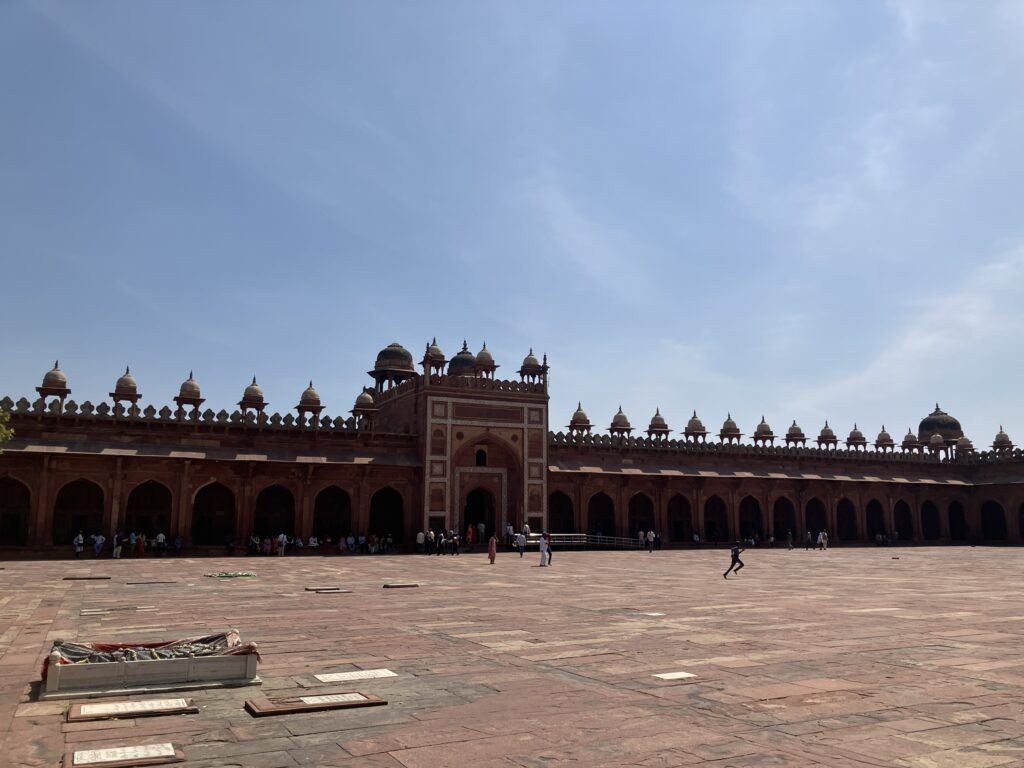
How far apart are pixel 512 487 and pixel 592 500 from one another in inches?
205

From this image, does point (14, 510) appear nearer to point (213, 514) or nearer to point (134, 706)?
point (213, 514)

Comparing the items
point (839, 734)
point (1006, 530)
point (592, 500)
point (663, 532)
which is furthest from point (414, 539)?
point (1006, 530)

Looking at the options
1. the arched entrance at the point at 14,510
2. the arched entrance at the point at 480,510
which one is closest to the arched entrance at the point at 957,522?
the arched entrance at the point at 480,510

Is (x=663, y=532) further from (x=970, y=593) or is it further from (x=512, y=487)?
(x=970, y=593)

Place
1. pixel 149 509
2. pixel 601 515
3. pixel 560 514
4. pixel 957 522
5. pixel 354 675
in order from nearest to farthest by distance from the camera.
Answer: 1. pixel 354 675
2. pixel 149 509
3. pixel 560 514
4. pixel 601 515
5. pixel 957 522

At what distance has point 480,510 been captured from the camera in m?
36.0

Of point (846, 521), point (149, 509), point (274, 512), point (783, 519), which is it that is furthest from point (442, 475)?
point (846, 521)

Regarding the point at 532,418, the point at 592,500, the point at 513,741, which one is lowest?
the point at 513,741

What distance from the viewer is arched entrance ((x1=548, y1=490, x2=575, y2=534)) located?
37250mm

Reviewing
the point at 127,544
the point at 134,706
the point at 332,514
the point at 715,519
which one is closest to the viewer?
the point at 134,706

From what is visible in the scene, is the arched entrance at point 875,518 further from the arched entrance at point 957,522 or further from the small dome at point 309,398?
the small dome at point 309,398

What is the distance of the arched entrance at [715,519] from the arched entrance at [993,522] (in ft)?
53.3

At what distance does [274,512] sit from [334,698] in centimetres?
2816

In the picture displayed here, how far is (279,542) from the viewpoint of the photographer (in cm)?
2906
